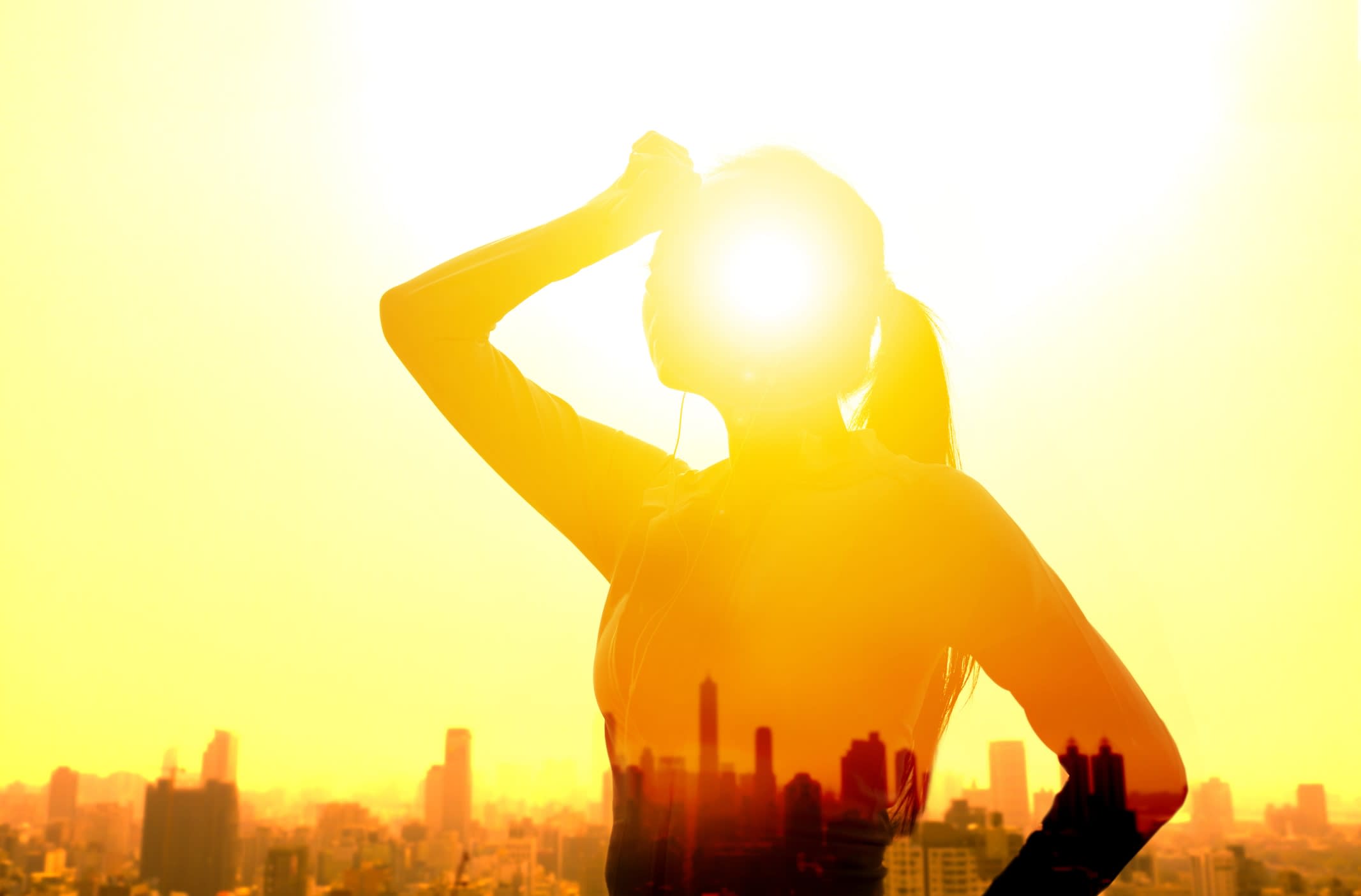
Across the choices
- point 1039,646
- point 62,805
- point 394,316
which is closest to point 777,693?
point 1039,646

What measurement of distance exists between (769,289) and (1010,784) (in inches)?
24.9

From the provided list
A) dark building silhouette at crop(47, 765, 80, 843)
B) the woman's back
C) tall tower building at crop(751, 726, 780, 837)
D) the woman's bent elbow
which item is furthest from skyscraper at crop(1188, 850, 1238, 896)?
dark building silhouette at crop(47, 765, 80, 843)

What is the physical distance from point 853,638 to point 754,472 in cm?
20

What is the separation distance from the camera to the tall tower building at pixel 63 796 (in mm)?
1745

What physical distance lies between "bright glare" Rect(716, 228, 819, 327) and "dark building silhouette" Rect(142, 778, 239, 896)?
1.37m

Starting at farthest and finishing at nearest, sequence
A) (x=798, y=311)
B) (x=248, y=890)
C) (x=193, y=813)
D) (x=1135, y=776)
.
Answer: (x=193, y=813), (x=248, y=890), (x=798, y=311), (x=1135, y=776)

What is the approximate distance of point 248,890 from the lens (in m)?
1.47

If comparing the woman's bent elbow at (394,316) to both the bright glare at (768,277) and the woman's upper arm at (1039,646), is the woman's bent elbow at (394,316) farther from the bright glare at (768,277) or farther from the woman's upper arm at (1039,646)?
the woman's upper arm at (1039,646)

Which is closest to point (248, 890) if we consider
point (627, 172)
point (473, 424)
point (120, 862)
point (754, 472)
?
point (120, 862)

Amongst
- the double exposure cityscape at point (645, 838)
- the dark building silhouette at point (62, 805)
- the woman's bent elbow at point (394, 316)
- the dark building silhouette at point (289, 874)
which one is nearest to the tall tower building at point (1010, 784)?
the double exposure cityscape at point (645, 838)

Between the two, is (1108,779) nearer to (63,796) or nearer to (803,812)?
(803,812)

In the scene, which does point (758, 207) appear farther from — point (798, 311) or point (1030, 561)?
point (1030, 561)

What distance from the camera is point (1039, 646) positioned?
67 centimetres

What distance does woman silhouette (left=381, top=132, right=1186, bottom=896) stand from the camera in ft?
2.23
